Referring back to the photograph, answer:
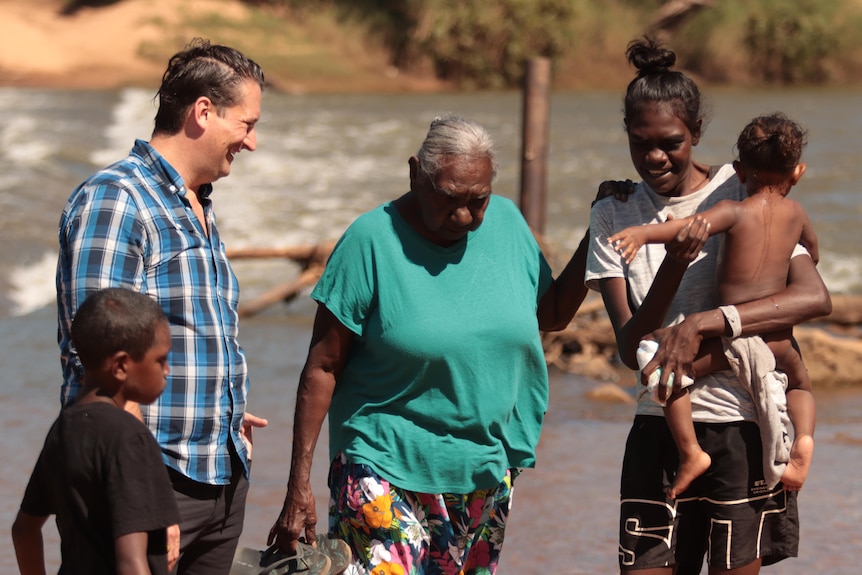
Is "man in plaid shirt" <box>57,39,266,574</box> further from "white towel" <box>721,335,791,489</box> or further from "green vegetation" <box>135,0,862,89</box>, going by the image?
"green vegetation" <box>135,0,862,89</box>

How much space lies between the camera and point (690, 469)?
3084 mm

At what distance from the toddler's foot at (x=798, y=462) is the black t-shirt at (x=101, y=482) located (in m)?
1.49

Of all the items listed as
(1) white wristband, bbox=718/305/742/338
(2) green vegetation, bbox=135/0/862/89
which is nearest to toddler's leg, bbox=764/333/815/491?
(1) white wristband, bbox=718/305/742/338

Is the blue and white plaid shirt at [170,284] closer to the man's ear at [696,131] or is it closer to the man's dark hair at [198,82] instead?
the man's dark hair at [198,82]

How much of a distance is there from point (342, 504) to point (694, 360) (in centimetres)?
93

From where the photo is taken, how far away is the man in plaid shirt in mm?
2688

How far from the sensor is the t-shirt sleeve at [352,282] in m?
3.12

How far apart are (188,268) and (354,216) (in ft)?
49.2

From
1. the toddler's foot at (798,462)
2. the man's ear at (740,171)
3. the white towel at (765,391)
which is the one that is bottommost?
the toddler's foot at (798,462)

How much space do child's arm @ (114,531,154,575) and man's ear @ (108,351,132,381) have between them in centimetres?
31

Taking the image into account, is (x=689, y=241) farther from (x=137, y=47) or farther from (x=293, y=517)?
(x=137, y=47)

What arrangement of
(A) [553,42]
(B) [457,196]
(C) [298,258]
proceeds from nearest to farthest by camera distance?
1. (B) [457,196]
2. (C) [298,258]
3. (A) [553,42]

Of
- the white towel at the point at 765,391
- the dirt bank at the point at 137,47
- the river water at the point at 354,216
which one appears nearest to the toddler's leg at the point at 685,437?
the white towel at the point at 765,391

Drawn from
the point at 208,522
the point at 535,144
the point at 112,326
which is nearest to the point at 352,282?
the point at 208,522
